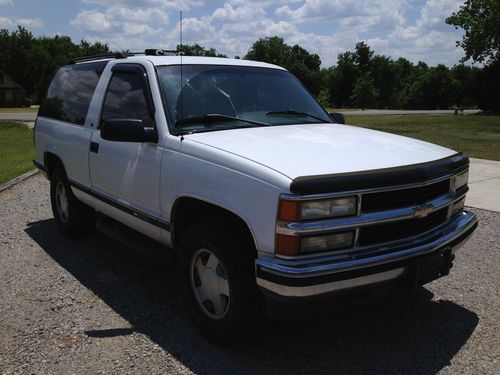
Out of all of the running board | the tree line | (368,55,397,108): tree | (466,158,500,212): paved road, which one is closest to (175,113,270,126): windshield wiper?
the running board

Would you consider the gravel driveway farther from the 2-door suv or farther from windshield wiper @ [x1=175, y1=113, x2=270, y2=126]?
windshield wiper @ [x1=175, y1=113, x2=270, y2=126]

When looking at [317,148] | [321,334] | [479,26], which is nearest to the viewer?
[317,148]

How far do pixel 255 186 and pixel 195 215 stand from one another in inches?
34.4

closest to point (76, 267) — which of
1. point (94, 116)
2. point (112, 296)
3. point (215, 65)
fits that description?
point (112, 296)

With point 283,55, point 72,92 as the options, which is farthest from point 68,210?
point 283,55

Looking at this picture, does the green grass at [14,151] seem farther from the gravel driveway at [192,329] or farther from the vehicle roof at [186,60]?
the vehicle roof at [186,60]

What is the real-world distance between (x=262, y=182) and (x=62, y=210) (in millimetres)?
3926

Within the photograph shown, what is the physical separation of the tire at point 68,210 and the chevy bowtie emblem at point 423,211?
3850 mm

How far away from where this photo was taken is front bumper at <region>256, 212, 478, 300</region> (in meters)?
2.76

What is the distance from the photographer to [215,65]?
4430 millimetres

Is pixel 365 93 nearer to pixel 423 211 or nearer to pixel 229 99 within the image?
pixel 229 99

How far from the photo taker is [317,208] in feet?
9.23

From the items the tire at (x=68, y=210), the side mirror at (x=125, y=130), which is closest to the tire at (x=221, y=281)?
the side mirror at (x=125, y=130)

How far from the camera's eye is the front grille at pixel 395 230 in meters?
2.98
